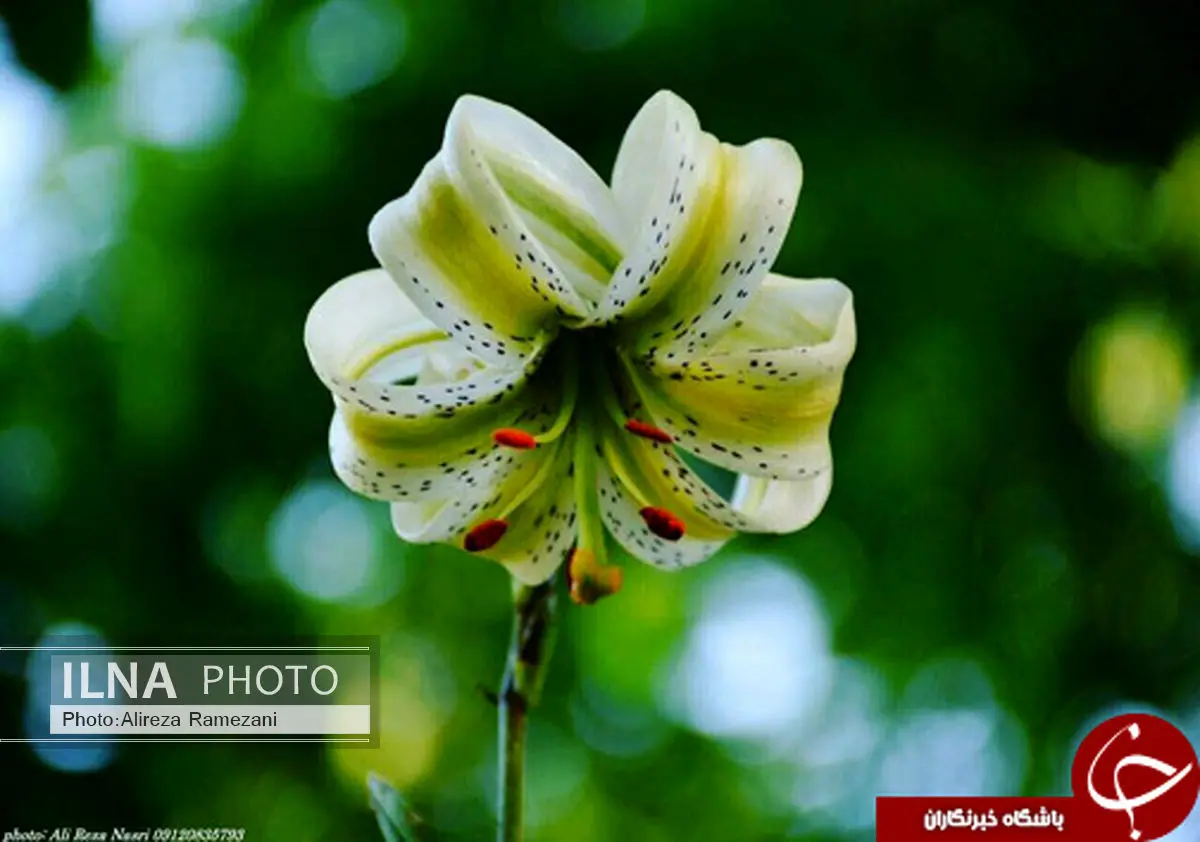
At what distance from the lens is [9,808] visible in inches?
37.2

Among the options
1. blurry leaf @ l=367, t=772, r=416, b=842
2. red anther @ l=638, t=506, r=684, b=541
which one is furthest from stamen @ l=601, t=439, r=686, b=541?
blurry leaf @ l=367, t=772, r=416, b=842

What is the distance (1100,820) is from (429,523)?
0.55 metres

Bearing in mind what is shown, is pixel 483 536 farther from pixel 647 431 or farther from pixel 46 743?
pixel 46 743

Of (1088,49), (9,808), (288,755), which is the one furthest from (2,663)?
(1088,49)

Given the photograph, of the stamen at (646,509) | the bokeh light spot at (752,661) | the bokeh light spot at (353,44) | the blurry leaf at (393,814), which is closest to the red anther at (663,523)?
the stamen at (646,509)

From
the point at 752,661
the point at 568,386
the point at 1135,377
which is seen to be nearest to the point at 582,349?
the point at 568,386

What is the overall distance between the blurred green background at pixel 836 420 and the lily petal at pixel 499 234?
18.3 inches

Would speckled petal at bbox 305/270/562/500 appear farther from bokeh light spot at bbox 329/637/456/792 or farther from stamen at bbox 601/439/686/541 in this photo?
bokeh light spot at bbox 329/637/456/792

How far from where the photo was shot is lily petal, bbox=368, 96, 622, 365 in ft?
1.86

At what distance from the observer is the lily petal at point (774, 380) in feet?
2.00

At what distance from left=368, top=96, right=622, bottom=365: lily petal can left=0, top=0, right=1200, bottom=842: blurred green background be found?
47 cm

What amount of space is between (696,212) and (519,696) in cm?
22

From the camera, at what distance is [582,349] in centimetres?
66

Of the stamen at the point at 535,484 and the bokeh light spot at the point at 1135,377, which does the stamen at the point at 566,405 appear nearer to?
the stamen at the point at 535,484
